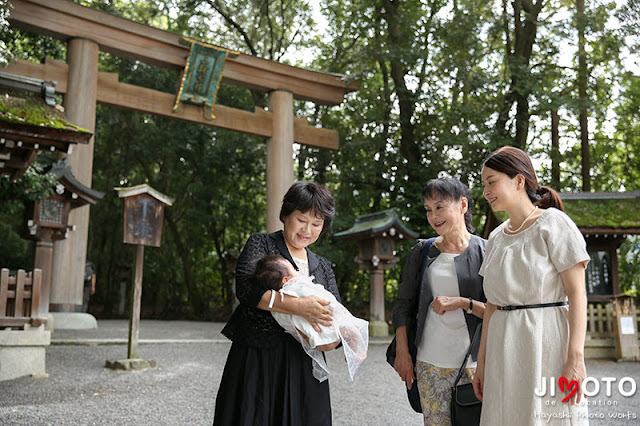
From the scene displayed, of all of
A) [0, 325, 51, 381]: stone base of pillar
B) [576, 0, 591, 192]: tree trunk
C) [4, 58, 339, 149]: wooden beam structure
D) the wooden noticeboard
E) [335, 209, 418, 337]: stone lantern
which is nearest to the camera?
[0, 325, 51, 381]: stone base of pillar

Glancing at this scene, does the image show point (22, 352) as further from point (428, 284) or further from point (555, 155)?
point (555, 155)

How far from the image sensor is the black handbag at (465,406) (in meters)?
1.94

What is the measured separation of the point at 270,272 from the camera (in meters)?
1.96

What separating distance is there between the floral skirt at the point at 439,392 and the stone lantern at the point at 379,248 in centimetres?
830

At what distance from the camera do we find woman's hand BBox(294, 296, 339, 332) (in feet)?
6.13

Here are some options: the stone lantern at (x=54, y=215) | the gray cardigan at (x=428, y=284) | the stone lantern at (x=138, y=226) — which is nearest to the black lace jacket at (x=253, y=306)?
the gray cardigan at (x=428, y=284)

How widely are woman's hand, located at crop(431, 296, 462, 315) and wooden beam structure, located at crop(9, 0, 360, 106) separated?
348 inches

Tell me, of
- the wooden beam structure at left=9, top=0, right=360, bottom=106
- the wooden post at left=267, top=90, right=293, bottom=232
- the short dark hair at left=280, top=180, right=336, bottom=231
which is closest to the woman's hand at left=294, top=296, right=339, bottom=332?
the short dark hair at left=280, top=180, right=336, bottom=231

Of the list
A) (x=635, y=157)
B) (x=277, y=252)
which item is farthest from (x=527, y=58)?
(x=277, y=252)

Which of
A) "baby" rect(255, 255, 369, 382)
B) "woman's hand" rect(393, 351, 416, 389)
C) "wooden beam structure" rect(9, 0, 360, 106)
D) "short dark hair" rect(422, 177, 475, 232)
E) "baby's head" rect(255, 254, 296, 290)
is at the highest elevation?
"wooden beam structure" rect(9, 0, 360, 106)

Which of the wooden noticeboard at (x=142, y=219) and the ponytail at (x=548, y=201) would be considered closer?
the ponytail at (x=548, y=201)

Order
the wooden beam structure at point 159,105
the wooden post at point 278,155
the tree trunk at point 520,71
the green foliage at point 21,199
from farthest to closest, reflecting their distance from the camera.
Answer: the tree trunk at point 520,71, the wooden post at point 278,155, the wooden beam structure at point 159,105, the green foliage at point 21,199

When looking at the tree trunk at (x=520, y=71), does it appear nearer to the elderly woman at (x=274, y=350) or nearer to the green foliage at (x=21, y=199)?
the green foliage at (x=21, y=199)

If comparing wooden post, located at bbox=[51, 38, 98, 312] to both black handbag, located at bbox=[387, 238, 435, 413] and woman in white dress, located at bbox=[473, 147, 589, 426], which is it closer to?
black handbag, located at bbox=[387, 238, 435, 413]
